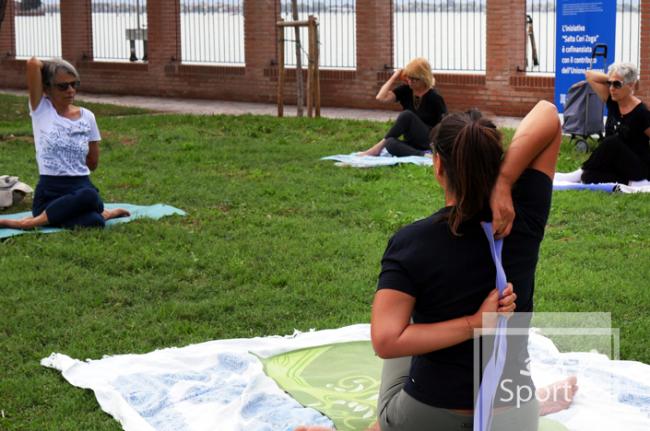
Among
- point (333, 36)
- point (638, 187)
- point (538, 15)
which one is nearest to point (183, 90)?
point (333, 36)

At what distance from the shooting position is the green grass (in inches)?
231

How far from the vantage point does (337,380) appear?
517 centimetres

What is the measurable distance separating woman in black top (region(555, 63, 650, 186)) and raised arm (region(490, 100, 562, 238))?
6.83m

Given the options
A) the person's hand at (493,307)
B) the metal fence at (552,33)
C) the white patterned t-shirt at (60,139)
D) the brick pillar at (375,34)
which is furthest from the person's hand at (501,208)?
the brick pillar at (375,34)

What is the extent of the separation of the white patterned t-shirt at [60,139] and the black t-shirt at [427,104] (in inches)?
187

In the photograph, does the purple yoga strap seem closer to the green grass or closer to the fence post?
the green grass

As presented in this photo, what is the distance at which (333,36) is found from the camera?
2067 centimetres

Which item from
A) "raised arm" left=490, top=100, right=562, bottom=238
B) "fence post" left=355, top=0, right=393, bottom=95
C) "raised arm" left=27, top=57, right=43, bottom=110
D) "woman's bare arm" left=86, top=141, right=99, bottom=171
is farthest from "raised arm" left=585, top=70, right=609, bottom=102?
"fence post" left=355, top=0, right=393, bottom=95

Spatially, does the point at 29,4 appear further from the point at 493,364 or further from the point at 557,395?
the point at 493,364

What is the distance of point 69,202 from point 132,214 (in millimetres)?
828

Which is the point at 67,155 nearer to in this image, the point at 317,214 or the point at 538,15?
the point at 317,214

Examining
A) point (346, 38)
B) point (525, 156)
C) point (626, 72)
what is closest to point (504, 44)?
point (346, 38)

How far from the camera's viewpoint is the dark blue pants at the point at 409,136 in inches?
481

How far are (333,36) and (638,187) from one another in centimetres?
1128
